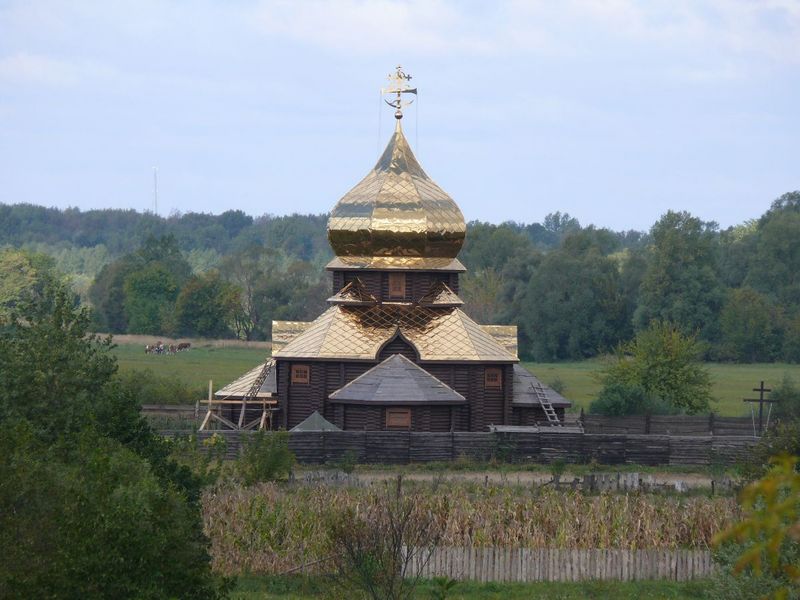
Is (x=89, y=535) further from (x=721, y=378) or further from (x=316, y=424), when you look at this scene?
(x=721, y=378)

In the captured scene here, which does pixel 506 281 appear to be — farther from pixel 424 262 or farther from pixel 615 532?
pixel 615 532

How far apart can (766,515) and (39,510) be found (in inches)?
408

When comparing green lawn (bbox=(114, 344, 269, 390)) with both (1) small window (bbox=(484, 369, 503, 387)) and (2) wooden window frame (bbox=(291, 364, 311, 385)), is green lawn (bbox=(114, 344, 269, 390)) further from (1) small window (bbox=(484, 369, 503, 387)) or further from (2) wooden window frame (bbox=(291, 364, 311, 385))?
(1) small window (bbox=(484, 369, 503, 387))

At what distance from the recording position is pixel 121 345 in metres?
81.5

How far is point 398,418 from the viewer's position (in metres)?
36.2

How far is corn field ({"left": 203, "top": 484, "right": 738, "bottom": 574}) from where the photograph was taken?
2358cm

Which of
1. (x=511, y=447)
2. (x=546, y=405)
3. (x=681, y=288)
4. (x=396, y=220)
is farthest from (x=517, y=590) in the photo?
(x=681, y=288)

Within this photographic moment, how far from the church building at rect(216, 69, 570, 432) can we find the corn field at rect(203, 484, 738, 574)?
1080 centimetres

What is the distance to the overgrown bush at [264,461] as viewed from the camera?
29531 mm

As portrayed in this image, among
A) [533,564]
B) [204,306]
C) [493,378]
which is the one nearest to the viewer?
[533,564]

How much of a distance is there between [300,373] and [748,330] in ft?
139

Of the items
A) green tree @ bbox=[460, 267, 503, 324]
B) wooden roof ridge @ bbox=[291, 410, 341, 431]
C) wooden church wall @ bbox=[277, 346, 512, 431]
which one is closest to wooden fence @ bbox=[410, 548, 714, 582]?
wooden roof ridge @ bbox=[291, 410, 341, 431]

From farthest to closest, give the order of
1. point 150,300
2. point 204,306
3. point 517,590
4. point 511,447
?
point 150,300, point 204,306, point 511,447, point 517,590

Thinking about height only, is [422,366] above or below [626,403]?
above
